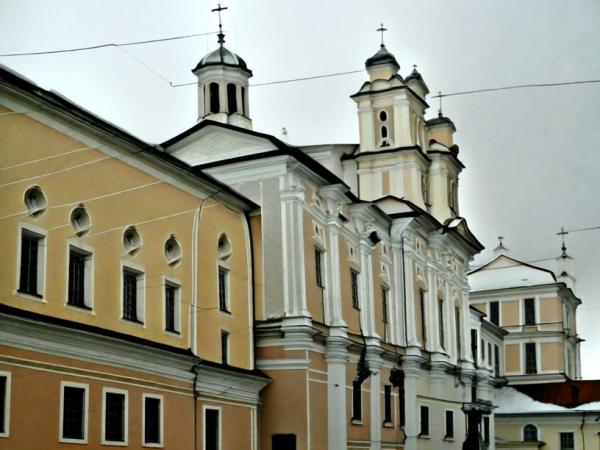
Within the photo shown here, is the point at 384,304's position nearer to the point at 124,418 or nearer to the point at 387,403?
the point at 387,403

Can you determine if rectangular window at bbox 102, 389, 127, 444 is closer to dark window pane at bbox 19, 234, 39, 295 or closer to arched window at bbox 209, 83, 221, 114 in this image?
dark window pane at bbox 19, 234, 39, 295

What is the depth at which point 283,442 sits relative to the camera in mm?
35219

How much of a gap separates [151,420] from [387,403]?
16.5 meters

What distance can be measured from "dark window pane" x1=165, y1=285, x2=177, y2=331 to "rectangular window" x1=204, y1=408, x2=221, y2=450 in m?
2.68

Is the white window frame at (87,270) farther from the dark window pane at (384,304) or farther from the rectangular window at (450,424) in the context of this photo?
the rectangular window at (450,424)

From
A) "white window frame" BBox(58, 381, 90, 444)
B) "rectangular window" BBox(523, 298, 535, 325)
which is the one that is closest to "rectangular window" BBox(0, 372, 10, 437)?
"white window frame" BBox(58, 381, 90, 444)

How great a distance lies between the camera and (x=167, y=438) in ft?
95.8

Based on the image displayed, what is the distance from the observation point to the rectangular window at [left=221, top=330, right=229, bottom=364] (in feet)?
111

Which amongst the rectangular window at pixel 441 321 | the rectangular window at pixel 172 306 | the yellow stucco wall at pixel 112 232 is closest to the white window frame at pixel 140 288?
the yellow stucco wall at pixel 112 232

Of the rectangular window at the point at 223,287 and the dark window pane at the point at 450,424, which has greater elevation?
the rectangular window at the point at 223,287

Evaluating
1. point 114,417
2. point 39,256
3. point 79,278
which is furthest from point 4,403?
point 79,278

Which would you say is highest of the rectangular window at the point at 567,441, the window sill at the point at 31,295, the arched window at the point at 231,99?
the arched window at the point at 231,99

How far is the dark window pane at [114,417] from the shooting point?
26.8 meters

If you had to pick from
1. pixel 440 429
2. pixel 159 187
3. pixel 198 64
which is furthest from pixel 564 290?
pixel 159 187
